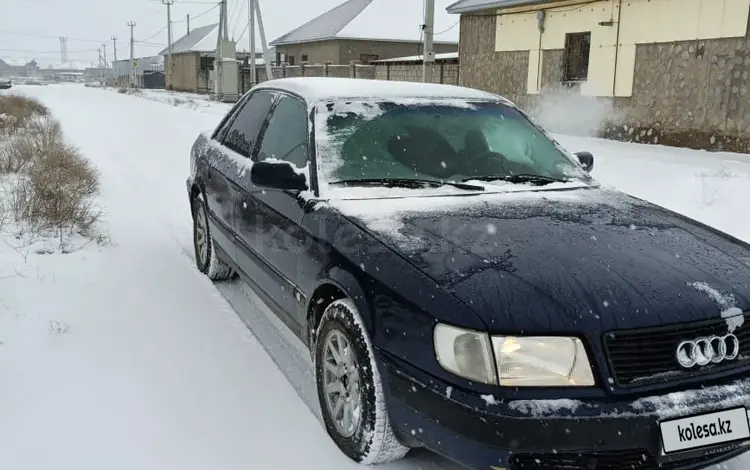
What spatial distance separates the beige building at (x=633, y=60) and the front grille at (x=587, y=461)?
12.2 metres

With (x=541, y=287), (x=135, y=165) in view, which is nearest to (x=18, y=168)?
(x=135, y=165)

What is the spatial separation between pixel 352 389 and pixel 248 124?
2.56 metres

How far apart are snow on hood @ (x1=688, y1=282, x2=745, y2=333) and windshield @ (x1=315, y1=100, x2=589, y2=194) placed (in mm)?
1445

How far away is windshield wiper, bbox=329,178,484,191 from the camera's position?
343 cm

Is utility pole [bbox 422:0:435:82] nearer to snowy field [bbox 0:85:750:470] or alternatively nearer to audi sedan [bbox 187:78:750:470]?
snowy field [bbox 0:85:750:470]

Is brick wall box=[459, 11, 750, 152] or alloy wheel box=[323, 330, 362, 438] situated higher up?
brick wall box=[459, 11, 750, 152]

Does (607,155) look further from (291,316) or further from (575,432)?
(575,432)

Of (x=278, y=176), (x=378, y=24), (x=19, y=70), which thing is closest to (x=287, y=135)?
(x=278, y=176)

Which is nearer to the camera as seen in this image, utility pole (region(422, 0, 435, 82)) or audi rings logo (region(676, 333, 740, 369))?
audi rings logo (region(676, 333, 740, 369))

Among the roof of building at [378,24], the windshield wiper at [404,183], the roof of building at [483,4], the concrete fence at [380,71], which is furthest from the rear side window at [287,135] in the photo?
the roof of building at [378,24]

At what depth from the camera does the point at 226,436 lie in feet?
9.89

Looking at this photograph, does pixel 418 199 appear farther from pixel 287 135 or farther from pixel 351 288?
pixel 287 135

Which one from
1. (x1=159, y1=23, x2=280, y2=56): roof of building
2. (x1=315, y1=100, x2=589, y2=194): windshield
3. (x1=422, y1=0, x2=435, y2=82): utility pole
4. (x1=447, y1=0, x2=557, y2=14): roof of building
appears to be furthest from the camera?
(x1=159, y1=23, x2=280, y2=56): roof of building

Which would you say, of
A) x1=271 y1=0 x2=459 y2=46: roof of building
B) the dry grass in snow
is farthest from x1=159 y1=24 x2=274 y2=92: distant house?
the dry grass in snow
